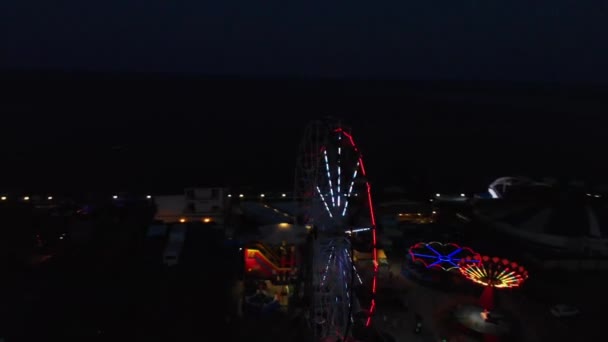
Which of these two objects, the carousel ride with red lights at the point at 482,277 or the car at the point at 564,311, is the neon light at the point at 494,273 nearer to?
the carousel ride with red lights at the point at 482,277

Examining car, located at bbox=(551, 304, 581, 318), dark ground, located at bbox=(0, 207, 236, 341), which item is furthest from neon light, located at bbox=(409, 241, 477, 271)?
dark ground, located at bbox=(0, 207, 236, 341)

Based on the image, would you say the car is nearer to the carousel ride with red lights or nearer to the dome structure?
the carousel ride with red lights

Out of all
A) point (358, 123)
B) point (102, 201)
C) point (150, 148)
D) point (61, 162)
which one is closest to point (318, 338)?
point (102, 201)

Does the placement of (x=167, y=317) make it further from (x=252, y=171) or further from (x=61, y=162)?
(x=61, y=162)

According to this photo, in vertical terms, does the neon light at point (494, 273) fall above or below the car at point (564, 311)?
above

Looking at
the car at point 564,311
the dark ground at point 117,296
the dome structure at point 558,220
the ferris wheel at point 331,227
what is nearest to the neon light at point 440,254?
the car at point 564,311

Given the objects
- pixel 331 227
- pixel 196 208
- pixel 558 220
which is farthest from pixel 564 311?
pixel 196 208

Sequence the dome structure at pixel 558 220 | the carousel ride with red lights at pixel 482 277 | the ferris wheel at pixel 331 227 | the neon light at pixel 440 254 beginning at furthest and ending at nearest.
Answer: the dome structure at pixel 558 220 → the neon light at pixel 440 254 → the carousel ride with red lights at pixel 482 277 → the ferris wheel at pixel 331 227
